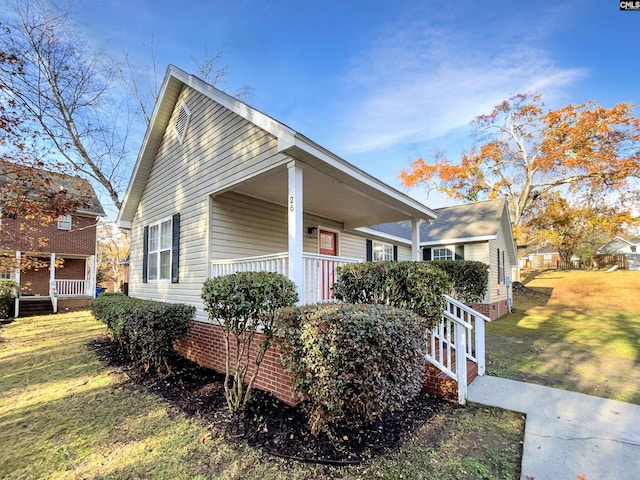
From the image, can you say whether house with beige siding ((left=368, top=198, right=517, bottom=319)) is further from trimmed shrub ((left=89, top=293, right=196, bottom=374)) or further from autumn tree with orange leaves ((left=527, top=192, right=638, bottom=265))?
autumn tree with orange leaves ((left=527, top=192, right=638, bottom=265))

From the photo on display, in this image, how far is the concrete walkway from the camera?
2.80 meters

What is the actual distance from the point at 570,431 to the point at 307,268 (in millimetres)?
3776

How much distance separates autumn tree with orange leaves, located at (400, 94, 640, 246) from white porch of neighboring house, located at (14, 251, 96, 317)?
22866 millimetres

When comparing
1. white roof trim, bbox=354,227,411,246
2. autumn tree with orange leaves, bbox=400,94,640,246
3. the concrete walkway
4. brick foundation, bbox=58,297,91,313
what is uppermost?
autumn tree with orange leaves, bbox=400,94,640,246

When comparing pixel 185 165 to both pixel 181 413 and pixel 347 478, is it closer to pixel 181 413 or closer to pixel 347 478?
pixel 181 413

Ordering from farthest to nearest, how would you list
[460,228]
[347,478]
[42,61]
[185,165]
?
1. [460,228]
2. [42,61]
3. [185,165]
4. [347,478]

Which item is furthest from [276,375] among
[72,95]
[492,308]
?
[72,95]

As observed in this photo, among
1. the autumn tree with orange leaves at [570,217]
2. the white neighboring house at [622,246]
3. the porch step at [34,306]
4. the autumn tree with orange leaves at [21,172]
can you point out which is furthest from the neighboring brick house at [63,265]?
the white neighboring house at [622,246]

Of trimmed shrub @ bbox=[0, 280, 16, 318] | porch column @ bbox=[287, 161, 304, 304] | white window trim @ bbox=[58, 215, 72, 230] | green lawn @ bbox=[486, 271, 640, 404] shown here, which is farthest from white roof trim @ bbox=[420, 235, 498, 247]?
white window trim @ bbox=[58, 215, 72, 230]

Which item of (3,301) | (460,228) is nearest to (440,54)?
(460,228)

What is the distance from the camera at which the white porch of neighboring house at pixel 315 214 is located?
15.4 feet

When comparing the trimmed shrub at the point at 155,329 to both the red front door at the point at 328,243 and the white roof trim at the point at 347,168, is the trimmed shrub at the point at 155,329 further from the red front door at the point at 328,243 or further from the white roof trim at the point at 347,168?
the red front door at the point at 328,243

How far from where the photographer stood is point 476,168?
23281mm

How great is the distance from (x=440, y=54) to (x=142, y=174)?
9.78 m
